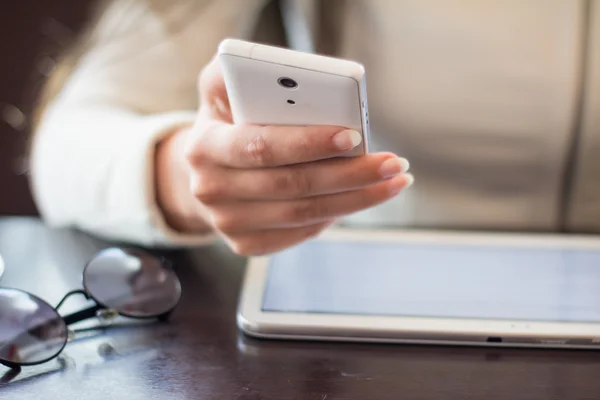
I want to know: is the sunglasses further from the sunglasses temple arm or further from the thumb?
the thumb

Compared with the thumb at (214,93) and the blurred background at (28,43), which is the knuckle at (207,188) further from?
the blurred background at (28,43)

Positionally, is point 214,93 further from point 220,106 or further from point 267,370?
point 267,370

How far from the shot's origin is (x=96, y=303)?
37cm

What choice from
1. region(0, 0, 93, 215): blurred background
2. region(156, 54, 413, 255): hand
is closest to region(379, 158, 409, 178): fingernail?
region(156, 54, 413, 255): hand

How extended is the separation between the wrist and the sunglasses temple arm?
0.09 meters

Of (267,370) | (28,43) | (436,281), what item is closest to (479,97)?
(436,281)

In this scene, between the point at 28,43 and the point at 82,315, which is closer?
the point at 82,315

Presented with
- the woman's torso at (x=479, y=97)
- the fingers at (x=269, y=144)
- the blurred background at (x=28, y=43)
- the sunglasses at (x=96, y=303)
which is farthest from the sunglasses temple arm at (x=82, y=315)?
the blurred background at (x=28, y=43)

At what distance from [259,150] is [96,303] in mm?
132

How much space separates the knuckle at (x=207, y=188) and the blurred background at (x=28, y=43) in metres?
0.52

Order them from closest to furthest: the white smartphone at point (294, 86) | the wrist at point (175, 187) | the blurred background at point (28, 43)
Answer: the white smartphone at point (294, 86)
the wrist at point (175, 187)
the blurred background at point (28, 43)

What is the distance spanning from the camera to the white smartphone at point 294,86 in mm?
294

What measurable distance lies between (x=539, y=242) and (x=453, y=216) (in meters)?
0.10

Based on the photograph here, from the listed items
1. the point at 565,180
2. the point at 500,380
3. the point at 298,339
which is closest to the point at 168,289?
the point at 298,339
